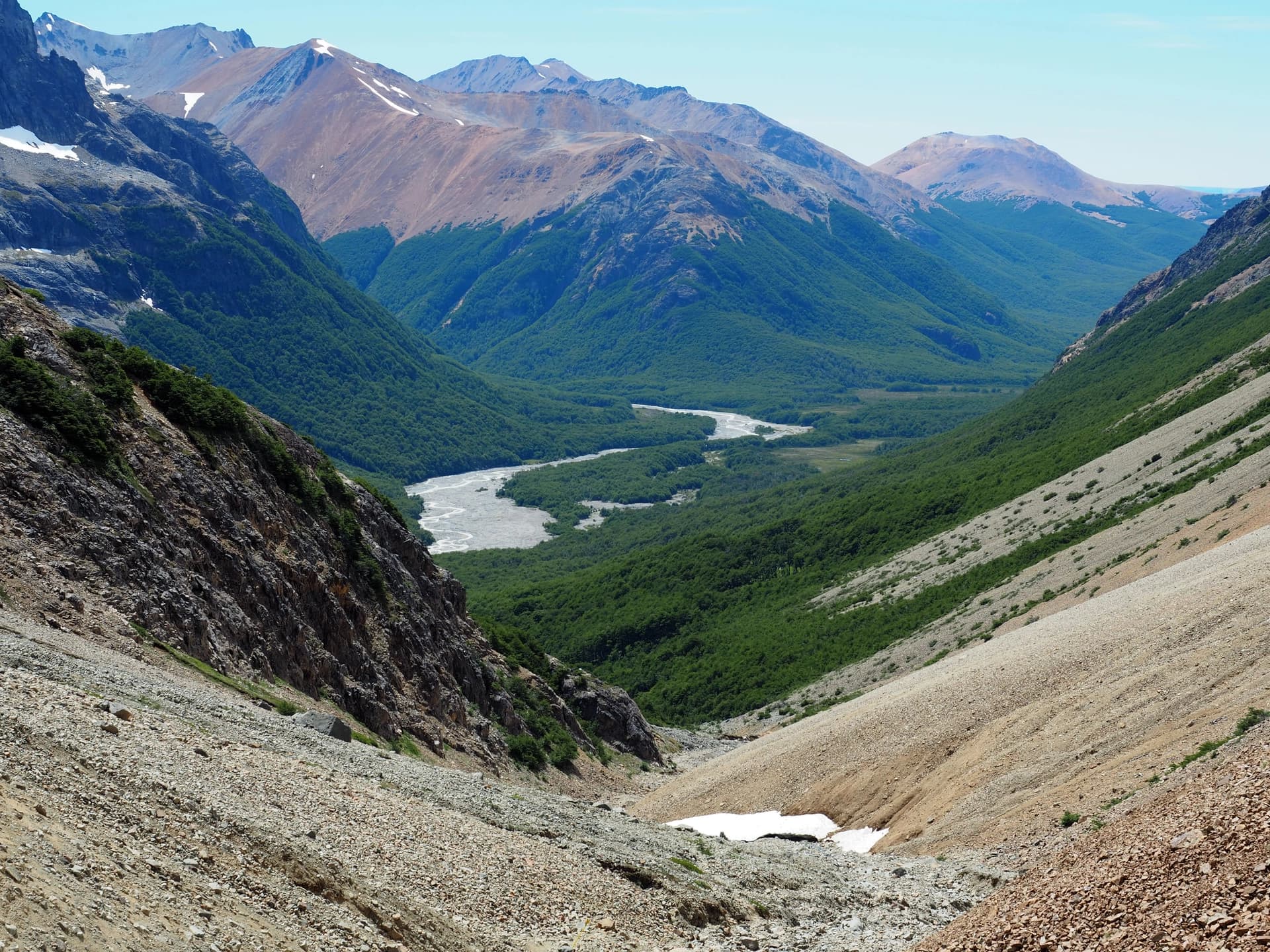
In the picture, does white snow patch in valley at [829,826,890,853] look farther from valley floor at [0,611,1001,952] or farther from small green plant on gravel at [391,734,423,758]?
small green plant on gravel at [391,734,423,758]

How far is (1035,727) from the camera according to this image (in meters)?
37.3

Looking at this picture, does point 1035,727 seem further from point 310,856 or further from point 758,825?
point 310,856

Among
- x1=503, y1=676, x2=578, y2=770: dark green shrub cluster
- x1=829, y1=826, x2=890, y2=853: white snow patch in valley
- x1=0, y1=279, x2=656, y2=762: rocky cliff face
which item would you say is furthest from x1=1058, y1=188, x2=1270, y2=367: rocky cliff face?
x1=829, y1=826, x2=890, y2=853: white snow patch in valley

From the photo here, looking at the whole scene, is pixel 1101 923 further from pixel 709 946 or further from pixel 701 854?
pixel 701 854

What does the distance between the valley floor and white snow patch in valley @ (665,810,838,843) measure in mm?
4742

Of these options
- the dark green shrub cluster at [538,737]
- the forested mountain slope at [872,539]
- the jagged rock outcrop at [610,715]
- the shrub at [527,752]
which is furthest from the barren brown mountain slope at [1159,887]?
the forested mountain slope at [872,539]

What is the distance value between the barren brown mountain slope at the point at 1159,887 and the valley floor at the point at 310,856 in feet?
16.5

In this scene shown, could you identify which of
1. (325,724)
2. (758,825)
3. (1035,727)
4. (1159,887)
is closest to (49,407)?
(325,724)

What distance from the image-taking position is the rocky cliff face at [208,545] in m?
33.8

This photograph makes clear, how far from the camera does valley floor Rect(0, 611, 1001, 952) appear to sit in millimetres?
16828

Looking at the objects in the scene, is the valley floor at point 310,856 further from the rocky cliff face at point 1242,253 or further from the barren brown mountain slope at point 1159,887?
the rocky cliff face at point 1242,253

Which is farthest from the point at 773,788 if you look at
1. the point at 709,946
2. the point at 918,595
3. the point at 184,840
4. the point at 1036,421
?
the point at 1036,421

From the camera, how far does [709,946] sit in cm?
2459

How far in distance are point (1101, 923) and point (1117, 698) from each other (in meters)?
18.7
